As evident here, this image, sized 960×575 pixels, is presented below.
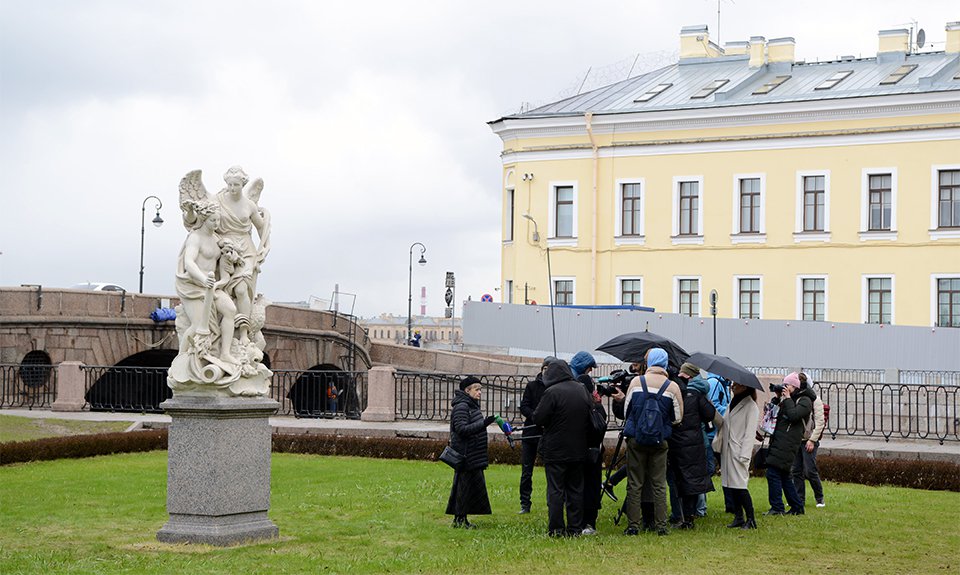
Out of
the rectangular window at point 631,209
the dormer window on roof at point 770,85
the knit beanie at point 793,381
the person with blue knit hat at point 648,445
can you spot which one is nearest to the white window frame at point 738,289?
the rectangular window at point 631,209

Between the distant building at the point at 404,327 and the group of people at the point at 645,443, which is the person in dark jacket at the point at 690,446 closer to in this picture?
the group of people at the point at 645,443

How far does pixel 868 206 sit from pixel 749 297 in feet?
17.1

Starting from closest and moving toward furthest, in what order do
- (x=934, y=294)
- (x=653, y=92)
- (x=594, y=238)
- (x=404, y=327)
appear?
(x=934, y=294) → (x=594, y=238) → (x=653, y=92) → (x=404, y=327)

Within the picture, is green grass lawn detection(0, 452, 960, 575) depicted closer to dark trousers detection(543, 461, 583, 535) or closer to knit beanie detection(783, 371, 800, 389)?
dark trousers detection(543, 461, 583, 535)

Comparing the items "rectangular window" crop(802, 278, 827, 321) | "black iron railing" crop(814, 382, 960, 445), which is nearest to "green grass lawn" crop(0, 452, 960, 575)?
"black iron railing" crop(814, 382, 960, 445)

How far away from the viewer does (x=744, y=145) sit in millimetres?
49375

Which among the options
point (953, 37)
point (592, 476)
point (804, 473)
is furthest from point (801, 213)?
point (592, 476)

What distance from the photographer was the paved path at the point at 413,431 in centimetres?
2205

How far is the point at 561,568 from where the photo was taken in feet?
38.8

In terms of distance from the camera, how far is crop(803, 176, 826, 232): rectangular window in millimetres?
48594

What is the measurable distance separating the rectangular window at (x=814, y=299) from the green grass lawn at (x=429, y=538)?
3024cm

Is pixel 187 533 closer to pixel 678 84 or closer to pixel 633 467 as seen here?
pixel 633 467

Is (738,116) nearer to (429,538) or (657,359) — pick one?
(657,359)

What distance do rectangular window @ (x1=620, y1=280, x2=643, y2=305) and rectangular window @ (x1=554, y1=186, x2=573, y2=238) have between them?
2.87 meters
